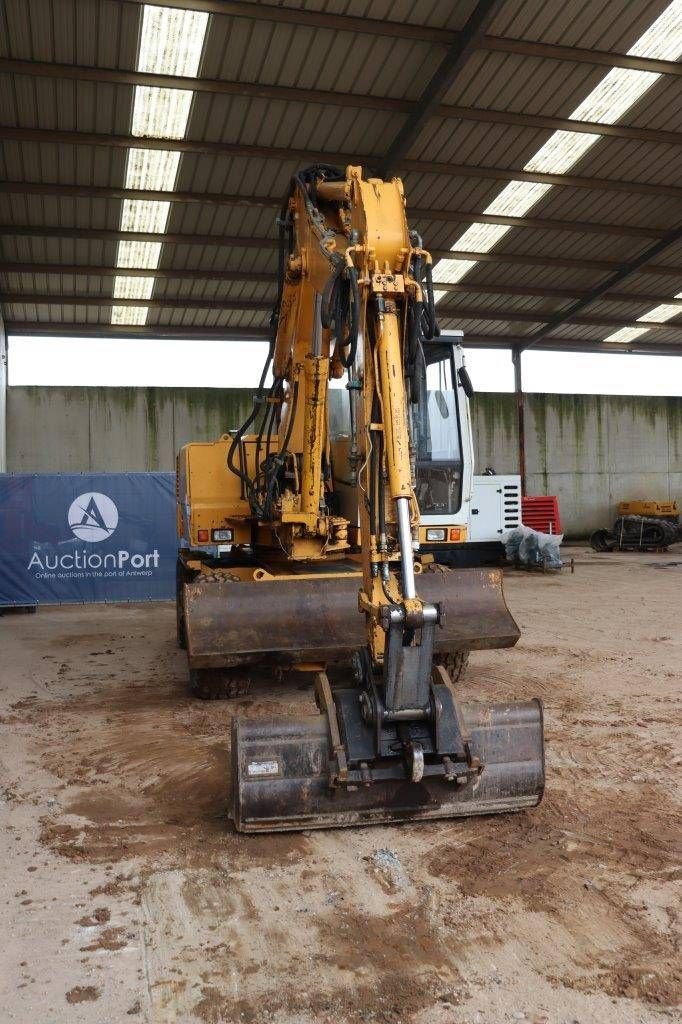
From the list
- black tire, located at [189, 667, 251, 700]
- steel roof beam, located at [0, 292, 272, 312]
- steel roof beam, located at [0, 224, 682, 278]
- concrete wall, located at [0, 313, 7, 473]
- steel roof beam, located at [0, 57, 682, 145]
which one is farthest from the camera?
concrete wall, located at [0, 313, 7, 473]

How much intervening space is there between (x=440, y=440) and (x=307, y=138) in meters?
7.07

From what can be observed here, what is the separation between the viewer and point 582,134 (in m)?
12.3

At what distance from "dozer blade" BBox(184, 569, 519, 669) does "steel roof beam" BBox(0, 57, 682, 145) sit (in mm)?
7403

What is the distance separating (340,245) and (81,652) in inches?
192

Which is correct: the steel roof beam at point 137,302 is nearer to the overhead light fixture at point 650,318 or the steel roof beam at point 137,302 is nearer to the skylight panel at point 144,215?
A: the skylight panel at point 144,215

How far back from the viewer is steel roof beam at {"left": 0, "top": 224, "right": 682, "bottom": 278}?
13.9 meters

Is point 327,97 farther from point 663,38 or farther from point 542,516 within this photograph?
point 542,516

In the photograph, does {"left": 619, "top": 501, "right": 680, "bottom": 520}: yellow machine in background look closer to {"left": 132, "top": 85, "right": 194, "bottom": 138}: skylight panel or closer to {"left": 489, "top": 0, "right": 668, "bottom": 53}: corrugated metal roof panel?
{"left": 489, "top": 0, "right": 668, "bottom": 53}: corrugated metal roof panel

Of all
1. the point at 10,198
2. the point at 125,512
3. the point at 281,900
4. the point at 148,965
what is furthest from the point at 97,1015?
the point at 10,198

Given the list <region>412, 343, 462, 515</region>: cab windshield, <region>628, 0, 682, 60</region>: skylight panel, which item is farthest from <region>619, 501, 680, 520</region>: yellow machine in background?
<region>412, 343, 462, 515</region>: cab windshield

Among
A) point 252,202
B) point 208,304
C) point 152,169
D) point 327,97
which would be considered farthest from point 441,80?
point 208,304

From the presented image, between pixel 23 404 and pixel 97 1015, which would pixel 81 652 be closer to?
pixel 97 1015

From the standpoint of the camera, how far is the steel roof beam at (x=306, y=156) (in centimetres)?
1119

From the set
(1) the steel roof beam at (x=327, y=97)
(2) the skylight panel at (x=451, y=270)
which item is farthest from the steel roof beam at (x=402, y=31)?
(2) the skylight panel at (x=451, y=270)
